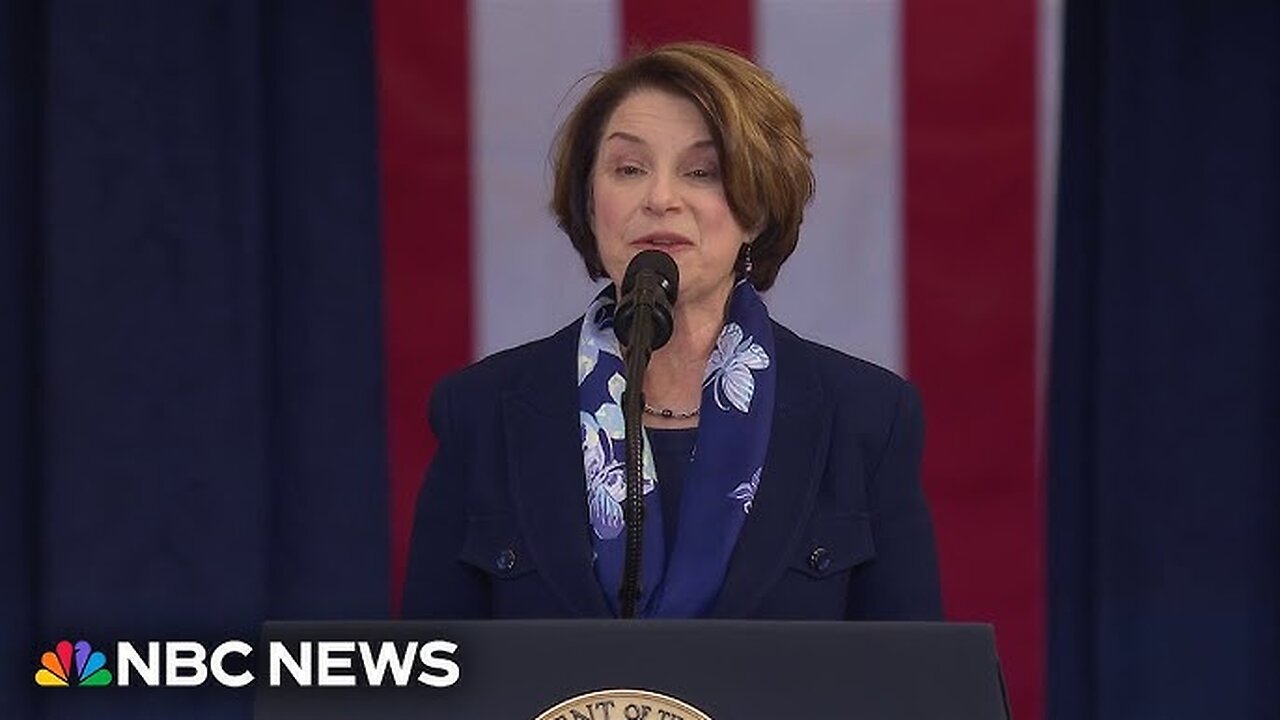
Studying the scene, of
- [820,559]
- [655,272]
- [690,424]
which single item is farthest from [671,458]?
[655,272]

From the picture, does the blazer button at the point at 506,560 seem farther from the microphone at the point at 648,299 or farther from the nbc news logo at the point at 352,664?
the nbc news logo at the point at 352,664

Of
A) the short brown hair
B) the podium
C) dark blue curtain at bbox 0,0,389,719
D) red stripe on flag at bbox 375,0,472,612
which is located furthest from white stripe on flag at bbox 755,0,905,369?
the podium

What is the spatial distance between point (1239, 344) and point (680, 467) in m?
0.91

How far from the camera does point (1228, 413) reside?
2.12 meters

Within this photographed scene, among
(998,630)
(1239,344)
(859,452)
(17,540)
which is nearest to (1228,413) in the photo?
(1239,344)

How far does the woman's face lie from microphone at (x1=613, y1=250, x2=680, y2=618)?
264 mm

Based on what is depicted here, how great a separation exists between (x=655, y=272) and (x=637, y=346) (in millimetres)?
70

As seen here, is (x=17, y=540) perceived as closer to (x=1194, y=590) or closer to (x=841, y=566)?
(x=841, y=566)

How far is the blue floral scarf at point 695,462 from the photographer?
1310mm

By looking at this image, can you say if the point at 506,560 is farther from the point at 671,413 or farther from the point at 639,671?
the point at 639,671

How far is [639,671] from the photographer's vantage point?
3.02ft

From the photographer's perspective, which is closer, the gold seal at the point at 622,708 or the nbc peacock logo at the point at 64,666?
the gold seal at the point at 622,708

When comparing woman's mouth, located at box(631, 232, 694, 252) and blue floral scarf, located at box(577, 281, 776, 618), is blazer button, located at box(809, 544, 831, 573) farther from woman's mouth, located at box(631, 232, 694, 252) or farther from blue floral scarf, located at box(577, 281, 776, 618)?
woman's mouth, located at box(631, 232, 694, 252)

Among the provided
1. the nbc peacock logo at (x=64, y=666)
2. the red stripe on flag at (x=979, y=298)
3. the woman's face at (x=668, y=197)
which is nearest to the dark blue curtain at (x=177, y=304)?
the nbc peacock logo at (x=64, y=666)
